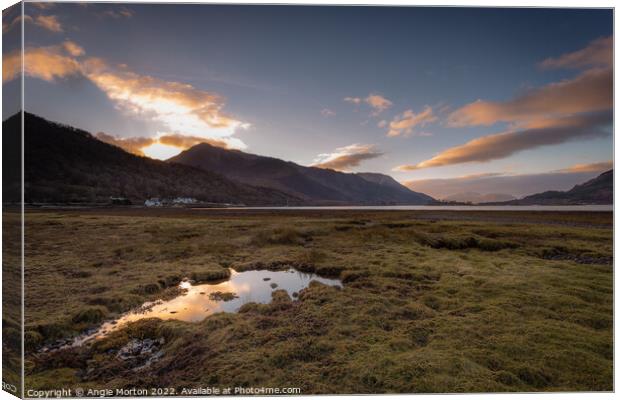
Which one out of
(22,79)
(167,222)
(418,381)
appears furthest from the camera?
(167,222)

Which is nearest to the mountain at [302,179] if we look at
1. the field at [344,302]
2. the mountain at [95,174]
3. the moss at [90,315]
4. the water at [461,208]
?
the water at [461,208]

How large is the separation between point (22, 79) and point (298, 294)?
29.5 ft

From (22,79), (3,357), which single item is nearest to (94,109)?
(22,79)

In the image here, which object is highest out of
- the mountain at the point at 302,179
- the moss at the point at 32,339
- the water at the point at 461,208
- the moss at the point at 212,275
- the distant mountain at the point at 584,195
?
the mountain at the point at 302,179

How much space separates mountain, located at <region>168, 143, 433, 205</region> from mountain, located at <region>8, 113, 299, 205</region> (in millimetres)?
729

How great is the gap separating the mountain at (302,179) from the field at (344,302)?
124cm

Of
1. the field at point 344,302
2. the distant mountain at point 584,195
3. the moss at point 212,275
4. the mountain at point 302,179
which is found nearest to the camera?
the field at point 344,302

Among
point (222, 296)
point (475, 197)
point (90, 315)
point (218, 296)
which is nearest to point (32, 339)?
point (90, 315)

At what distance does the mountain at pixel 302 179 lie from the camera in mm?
9461

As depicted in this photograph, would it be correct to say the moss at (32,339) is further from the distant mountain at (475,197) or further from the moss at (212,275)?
the distant mountain at (475,197)

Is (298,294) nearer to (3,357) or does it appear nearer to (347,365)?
(347,365)

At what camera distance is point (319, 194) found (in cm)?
1141

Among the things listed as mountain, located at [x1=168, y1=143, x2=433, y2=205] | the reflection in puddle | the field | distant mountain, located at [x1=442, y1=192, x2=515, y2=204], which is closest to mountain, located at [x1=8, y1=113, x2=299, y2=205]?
mountain, located at [x1=168, y1=143, x2=433, y2=205]

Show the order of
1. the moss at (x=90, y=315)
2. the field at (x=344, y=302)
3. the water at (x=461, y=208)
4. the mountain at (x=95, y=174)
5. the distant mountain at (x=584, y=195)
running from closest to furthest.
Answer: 1. the field at (x=344, y=302)
2. the moss at (x=90, y=315)
3. the distant mountain at (x=584, y=195)
4. the mountain at (x=95, y=174)
5. the water at (x=461, y=208)
